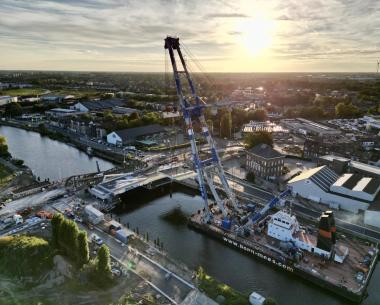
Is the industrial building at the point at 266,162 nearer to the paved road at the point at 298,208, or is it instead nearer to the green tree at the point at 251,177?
the green tree at the point at 251,177

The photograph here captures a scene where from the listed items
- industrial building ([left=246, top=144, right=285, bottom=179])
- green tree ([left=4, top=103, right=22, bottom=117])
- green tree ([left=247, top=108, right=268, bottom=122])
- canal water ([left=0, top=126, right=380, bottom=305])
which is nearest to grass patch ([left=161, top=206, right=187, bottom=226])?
canal water ([left=0, top=126, right=380, bottom=305])

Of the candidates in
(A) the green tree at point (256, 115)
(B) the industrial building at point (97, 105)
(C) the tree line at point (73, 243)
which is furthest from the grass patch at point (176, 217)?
(B) the industrial building at point (97, 105)

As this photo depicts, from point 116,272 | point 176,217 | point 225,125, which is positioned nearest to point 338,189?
point 176,217

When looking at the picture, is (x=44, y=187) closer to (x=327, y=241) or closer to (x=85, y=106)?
(x=327, y=241)

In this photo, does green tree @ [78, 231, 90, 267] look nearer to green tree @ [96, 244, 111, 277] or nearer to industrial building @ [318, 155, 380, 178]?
green tree @ [96, 244, 111, 277]

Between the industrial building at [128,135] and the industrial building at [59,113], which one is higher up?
the industrial building at [128,135]

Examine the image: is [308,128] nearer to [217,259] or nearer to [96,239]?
[217,259]
